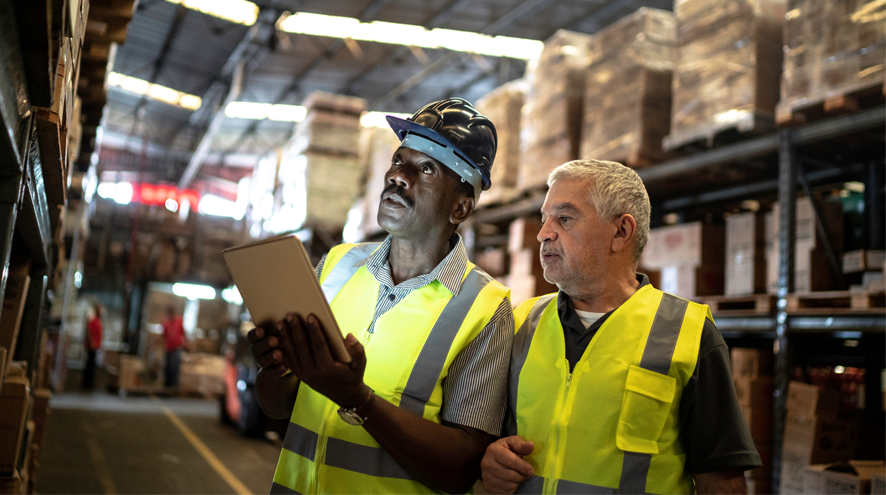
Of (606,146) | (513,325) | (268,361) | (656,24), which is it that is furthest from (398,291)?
(656,24)


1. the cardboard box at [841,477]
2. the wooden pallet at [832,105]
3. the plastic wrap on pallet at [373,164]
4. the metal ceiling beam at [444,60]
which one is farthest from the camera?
the metal ceiling beam at [444,60]

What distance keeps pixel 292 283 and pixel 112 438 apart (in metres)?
8.38

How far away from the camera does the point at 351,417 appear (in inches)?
68.4

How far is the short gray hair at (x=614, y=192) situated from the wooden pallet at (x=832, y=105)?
9.12ft

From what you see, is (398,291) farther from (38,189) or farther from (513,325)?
(38,189)

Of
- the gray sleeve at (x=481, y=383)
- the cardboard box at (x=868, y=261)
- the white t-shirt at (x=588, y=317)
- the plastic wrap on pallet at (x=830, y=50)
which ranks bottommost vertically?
the gray sleeve at (x=481, y=383)

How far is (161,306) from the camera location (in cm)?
2009

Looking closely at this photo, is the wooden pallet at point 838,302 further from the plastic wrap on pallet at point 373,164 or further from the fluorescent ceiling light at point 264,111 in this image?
the fluorescent ceiling light at point 264,111

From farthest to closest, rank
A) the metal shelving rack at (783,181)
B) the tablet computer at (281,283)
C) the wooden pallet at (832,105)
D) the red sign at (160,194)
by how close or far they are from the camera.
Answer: the red sign at (160,194) → the metal shelving rack at (783,181) → the wooden pallet at (832,105) → the tablet computer at (281,283)

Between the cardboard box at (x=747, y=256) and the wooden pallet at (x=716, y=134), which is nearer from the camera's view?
the wooden pallet at (x=716, y=134)

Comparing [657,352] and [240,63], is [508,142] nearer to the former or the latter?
[657,352]

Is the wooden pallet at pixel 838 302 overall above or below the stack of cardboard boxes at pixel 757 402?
above

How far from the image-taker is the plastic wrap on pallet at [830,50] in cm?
411

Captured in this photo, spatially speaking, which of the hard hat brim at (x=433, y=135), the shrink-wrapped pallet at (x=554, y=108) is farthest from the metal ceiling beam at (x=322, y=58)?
the hard hat brim at (x=433, y=135)
